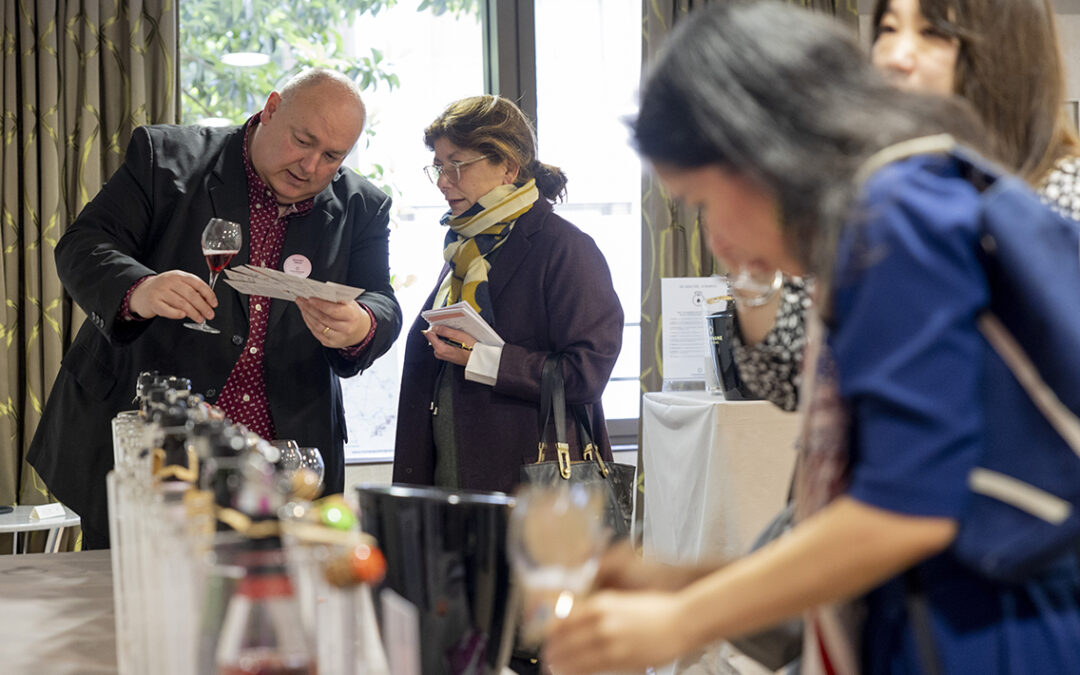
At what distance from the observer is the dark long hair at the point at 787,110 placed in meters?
0.68

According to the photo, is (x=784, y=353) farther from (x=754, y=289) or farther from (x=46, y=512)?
(x=46, y=512)

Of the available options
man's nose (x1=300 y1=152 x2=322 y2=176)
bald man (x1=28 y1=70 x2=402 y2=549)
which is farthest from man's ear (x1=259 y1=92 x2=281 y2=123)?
man's nose (x1=300 y1=152 x2=322 y2=176)

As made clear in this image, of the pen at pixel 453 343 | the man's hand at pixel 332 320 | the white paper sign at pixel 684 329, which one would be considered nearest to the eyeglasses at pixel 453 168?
the pen at pixel 453 343

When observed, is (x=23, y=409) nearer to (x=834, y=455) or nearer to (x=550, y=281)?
(x=550, y=281)

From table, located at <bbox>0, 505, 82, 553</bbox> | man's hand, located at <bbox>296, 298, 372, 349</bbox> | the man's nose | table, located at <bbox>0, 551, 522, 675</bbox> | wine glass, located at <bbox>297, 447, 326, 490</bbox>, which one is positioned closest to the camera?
table, located at <bbox>0, 551, 522, 675</bbox>

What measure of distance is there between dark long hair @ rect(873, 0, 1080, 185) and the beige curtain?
3.38 metres

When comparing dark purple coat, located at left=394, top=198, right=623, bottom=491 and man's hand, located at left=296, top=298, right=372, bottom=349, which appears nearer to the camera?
Result: man's hand, located at left=296, top=298, right=372, bottom=349

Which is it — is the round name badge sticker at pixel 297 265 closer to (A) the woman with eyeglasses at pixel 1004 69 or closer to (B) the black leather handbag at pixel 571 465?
(B) the black leather handbag at pixel 571 465

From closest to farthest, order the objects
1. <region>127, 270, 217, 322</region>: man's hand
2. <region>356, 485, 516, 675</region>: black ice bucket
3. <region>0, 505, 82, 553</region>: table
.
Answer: <region>356, 485, 516, 675</region>: black ice bucket, <region>127, 270, 217, 322</region>: man's hand, <region>0, 505, 82, 553</region>: table

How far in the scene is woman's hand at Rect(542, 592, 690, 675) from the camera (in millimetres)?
642

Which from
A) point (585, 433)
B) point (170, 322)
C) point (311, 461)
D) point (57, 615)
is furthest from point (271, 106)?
point (57, 615)

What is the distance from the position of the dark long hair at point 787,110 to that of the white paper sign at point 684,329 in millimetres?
2938

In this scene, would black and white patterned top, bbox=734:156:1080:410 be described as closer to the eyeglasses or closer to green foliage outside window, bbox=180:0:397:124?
the eyeglasses

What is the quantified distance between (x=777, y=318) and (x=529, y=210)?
1.33 metres
